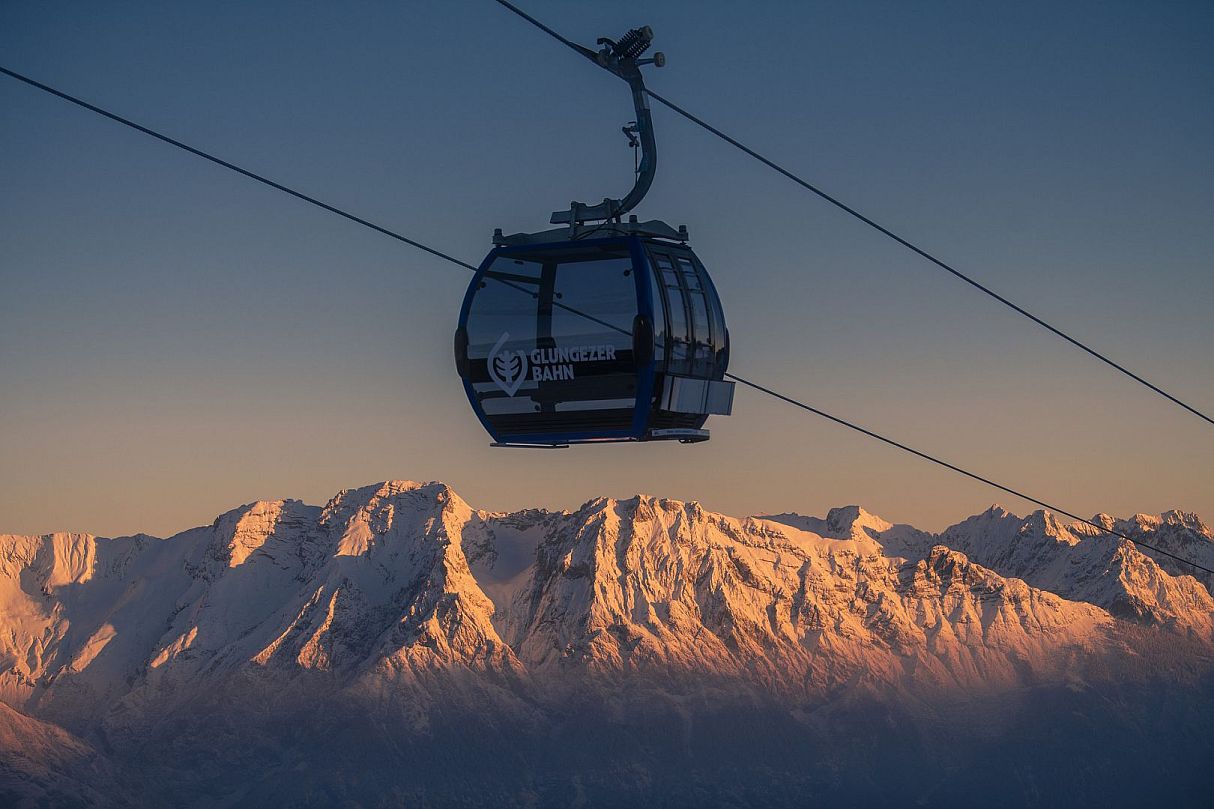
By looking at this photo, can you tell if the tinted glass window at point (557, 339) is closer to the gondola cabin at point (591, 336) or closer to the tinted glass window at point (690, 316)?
the gondola cabin at point (591, 336)

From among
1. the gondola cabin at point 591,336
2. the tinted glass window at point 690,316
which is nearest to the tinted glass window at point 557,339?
the gondola cabin at point 591,336

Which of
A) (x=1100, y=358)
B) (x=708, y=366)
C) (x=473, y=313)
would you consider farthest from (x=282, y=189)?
(x=1100, y=358)

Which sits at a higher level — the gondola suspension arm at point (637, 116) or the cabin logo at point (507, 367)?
the gondola suspension arm at point (637, 116)

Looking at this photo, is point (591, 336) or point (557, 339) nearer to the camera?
point (591, 336)

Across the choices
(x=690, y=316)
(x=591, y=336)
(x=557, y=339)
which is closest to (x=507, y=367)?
(x=557, y=339)

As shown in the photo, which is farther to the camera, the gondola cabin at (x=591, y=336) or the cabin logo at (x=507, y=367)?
the cabin logo at (x=507, y=367)

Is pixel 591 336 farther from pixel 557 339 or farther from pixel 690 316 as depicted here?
pixel 690 316
